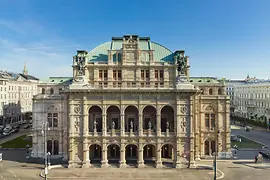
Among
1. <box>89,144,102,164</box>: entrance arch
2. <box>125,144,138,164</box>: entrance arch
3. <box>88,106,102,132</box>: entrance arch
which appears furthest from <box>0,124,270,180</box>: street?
<box>88,106,102,132</box>: entrance arch

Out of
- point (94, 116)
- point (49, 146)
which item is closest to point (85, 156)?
point (94, 116)

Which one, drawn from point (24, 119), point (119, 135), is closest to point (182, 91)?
point (119, 135)

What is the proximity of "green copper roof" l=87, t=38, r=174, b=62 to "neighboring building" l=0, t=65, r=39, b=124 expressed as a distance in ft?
150

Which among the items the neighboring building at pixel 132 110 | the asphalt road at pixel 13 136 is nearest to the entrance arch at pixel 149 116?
the neighboring building at pixel 132 110

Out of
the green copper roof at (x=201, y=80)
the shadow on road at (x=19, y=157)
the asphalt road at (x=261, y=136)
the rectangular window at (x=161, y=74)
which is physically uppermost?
the rectangular window at (x=161, y=74)

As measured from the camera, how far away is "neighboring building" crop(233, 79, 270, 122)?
106875 mm

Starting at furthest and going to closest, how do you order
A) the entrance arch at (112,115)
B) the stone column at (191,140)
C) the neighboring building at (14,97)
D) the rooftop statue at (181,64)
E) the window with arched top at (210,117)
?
the neighboring building at (14,97), the window with arched top at (210,117), the entrance arch at (112,115), the rooftop statue at (181,64), the stone column at (191,140)

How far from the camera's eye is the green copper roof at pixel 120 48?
2172 inches

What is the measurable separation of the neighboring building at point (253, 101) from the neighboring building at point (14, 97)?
94.0 metres

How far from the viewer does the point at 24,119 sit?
4503 inches

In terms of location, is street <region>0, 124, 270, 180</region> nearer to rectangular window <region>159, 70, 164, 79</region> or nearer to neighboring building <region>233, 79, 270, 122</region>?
rectangular window <region>159, 70, 164, 79</region>

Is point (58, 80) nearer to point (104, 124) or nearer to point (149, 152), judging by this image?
point (104, 124)

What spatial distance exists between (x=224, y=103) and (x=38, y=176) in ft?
136

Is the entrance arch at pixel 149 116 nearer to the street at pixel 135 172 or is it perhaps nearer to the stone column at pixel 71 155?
the street at pixel 135 172
